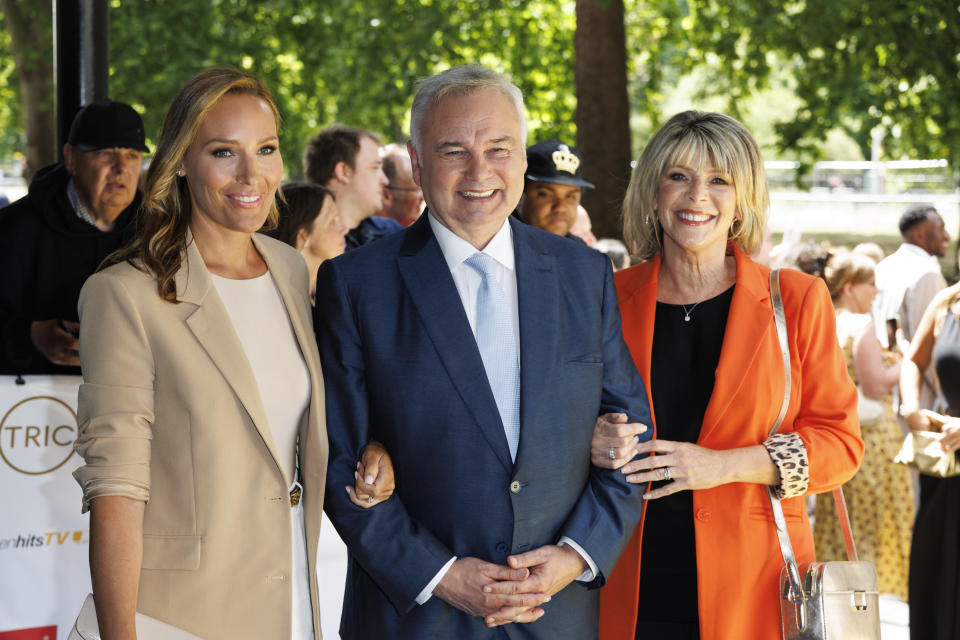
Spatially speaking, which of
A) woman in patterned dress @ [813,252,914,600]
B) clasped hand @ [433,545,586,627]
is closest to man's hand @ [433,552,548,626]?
clasped hand @ [433,545,586,627]

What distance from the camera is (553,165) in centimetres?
483

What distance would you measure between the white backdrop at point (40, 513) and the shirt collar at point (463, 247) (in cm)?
201

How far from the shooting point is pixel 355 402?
8.26 feet

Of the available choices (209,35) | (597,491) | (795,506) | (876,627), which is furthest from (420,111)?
(209,35)

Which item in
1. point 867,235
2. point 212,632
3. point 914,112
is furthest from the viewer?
point 867,235

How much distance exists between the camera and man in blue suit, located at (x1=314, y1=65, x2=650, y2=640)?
8.05 ft

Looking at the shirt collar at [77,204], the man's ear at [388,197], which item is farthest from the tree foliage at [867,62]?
the shirt collar at [77,204]

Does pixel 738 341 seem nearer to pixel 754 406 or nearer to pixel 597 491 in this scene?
pixel 754 406

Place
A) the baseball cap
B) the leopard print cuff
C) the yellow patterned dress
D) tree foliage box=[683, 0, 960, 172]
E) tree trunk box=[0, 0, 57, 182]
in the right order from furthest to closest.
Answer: tree trunk box=[0, 0, 57, 182] < tree foliage box=[683, 0, 960, 172] < the yellow patterned dress < the baseball cap < the leopard print cuff

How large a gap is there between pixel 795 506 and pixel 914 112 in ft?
30.5

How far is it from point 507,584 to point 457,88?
1211 mm

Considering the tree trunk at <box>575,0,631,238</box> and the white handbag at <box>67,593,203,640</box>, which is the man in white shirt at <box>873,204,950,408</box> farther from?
the white handbag at <box>67,593,203,640</box>

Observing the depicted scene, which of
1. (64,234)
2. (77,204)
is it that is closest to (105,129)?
(77,204)

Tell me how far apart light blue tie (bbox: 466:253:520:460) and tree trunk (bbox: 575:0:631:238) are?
293 inches
